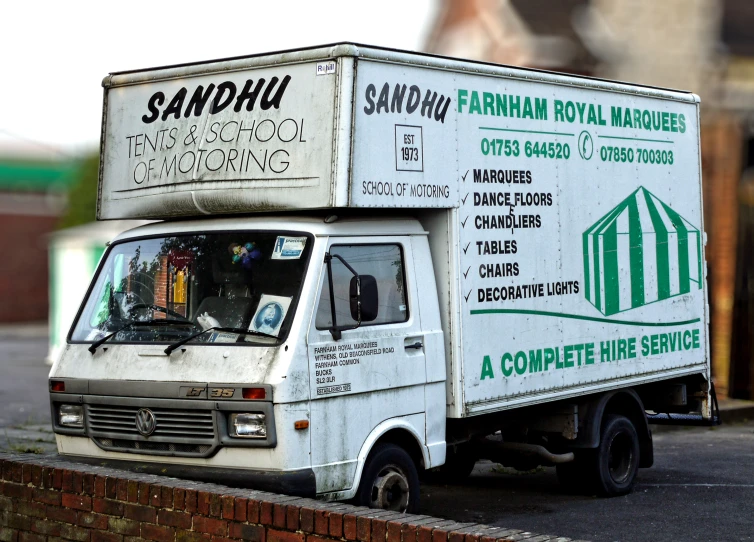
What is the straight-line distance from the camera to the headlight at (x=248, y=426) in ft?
22.3

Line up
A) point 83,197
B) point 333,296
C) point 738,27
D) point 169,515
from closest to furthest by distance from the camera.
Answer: point 169,515 → point 333,296 → point 738,27 → point 83,197

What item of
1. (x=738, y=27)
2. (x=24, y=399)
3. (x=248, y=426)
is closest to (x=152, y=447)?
(x=248, y=426)

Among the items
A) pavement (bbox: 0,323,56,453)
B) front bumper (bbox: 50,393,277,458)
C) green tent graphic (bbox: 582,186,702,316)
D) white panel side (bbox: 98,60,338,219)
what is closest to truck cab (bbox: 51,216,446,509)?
front bumper (bbox: 50,393,277,458)

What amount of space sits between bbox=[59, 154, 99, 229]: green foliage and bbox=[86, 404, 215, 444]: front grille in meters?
37.6

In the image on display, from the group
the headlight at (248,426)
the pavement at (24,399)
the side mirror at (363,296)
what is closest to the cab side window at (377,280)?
the side mirror at (363,296)

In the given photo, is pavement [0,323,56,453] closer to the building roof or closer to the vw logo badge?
the vw logo badge

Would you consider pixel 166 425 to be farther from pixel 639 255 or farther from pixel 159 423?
pixel 639 255

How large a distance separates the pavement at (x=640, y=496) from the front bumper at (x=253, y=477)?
2.19m

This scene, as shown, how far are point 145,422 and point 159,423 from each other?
0.38 feet

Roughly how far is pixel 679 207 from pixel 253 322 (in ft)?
15.7

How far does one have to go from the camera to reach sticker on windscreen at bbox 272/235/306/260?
7.28 m

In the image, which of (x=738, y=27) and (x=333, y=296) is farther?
(x=738, y=27)

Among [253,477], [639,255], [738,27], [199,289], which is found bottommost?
[253,477]

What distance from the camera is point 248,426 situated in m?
6.84
